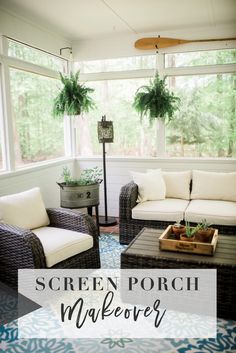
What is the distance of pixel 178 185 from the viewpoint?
4.25m

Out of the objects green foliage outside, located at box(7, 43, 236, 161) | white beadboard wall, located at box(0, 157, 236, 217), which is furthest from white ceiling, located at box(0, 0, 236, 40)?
white beadboard wall, located at box(0, 157, 236, 217)

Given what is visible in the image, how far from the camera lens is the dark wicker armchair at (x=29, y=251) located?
2.58 m

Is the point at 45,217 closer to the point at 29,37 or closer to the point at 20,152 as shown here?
the point at 20,152

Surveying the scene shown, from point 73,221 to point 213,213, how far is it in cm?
151

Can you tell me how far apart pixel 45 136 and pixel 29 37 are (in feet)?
4.17

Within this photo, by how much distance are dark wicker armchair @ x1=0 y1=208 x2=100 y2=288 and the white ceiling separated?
87.6 inches

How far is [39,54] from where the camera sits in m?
4.34

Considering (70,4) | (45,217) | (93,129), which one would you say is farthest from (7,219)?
(93,129)

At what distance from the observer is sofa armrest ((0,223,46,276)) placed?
101 inches

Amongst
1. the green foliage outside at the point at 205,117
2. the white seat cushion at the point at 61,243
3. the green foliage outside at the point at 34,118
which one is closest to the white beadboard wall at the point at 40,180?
the green foliage outside at the point at 34,118

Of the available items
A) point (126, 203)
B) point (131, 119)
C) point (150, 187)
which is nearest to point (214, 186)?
point (150, 187)

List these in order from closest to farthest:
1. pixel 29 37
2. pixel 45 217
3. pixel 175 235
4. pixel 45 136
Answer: pixel 175 235, pixel 45 217, pixel 29 37, pixel 45 136

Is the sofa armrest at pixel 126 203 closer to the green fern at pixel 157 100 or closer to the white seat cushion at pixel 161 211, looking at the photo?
the white seat cushion at pixel 161 211

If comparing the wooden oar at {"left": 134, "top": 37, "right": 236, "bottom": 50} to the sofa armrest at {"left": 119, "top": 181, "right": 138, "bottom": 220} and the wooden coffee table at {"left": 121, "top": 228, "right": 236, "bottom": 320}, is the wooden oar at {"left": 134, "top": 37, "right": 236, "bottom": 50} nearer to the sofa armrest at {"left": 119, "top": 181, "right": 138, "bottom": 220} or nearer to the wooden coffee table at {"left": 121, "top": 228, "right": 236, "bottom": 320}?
the sofa armrest at {"left": 119, "top": 181, "right": 138, "bottom": 220}
